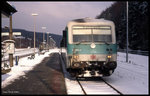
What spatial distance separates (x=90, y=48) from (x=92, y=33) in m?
0.90

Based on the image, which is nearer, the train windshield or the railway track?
the railway track

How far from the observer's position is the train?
1197 cm

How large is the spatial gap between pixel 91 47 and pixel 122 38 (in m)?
44.3

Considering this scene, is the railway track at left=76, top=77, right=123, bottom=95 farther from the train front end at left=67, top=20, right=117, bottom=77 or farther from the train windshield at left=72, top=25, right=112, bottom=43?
the train windshield at left=72, top=25, right=112, bottom=43

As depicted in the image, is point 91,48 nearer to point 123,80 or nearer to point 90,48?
point 90,48

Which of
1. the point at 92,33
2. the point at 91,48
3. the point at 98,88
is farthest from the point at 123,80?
the point at 92,33

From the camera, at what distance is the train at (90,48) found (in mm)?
11969

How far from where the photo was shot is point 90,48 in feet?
39.7

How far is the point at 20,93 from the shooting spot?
9.28m

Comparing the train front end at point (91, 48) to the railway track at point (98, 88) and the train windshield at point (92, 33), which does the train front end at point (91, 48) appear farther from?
the railway track at point (98, 88)

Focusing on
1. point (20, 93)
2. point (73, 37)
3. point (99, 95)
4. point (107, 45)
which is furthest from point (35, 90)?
point (107, 45)

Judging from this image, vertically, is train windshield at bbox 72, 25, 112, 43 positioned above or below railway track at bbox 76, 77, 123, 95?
above

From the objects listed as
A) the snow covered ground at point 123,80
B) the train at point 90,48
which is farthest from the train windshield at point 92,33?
the snow covered ground at point 123,80

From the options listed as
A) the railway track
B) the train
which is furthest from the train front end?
the railway track
